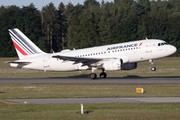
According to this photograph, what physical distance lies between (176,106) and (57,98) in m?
10.1

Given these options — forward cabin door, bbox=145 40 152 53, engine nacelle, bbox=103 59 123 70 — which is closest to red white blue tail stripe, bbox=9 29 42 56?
engine nacelle, bbox=103 59 123 70

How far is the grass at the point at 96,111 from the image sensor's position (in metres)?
16.7

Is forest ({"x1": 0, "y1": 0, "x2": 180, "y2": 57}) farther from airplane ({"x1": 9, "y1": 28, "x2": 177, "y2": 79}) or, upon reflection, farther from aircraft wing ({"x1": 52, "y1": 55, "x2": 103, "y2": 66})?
aircraft wing ({"x1": 52, "y1": 55, "x2": 103, "y2": 66})

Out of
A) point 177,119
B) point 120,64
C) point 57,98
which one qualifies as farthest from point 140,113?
point 120,64

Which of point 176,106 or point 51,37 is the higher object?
point 51,37

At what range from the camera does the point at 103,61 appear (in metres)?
40.5

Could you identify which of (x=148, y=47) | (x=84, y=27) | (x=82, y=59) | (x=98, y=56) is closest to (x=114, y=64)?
(x=98, y=56)

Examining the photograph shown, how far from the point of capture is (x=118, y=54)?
4103cm

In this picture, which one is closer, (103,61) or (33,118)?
(33,118)

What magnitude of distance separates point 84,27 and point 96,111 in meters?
107

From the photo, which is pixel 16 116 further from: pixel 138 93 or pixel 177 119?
pixel 138 93

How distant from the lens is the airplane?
40375 millimetres

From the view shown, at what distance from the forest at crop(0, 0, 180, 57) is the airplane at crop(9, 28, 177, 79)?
7297 centimetres

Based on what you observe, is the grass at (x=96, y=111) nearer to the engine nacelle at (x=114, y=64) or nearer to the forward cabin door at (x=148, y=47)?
the engine nacelle at (x=114, y=64)
